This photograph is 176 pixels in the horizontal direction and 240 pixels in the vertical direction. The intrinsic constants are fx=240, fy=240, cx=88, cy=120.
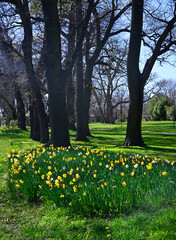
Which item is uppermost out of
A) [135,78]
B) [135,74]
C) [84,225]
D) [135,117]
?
[135,74]

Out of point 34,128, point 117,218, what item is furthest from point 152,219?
point 34,128

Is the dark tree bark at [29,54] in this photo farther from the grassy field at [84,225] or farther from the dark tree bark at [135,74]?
the grassy field at [84,225]

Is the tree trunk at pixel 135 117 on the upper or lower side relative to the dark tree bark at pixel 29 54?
lower

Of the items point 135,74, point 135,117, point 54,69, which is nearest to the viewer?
point 54,69

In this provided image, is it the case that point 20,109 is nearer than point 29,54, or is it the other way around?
point 29,54

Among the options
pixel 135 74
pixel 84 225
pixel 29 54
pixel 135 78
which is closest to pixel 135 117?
pixel 135 78

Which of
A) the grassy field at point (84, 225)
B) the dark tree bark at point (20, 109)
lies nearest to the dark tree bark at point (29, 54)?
the grassy field at point (84, 225)

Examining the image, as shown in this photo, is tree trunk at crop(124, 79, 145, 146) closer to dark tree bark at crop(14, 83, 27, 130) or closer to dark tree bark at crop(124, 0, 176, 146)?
dark tree bark at crop(124, 0, 176, 146)

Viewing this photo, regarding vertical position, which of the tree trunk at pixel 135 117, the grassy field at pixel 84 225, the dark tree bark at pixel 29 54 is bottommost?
the grassy field at pixel 84 225

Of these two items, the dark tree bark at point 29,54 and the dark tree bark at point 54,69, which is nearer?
the dark tree bark at point 54,69

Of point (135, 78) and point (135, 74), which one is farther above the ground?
point (135, 74)

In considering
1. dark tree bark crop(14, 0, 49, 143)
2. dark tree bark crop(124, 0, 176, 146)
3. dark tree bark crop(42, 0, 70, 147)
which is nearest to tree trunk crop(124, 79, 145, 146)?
dark tree bark crop(124, 0, 176, 146)

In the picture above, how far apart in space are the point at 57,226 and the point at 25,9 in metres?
12.0

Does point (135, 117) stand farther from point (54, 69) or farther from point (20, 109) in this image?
point (20, 109)
